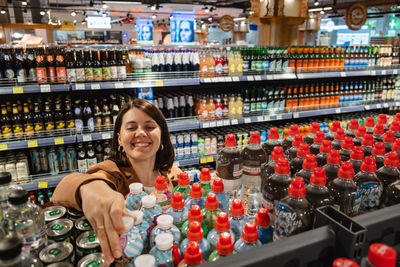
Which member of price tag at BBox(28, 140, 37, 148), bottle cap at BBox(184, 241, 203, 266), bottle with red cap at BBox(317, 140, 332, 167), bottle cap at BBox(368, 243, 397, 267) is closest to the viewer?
bottle cap at BBox(368, 243, 397, 267)

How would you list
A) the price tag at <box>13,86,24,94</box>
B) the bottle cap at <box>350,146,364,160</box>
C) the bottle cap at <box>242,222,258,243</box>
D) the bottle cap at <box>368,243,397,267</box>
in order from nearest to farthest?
the bottle cap at <box>368,243,397,267</box> < the bottle cap at <box>242,222,258,243</box> < the bottle cap at <box>350,146,364,160</box> < the price tag at <box>13,86,24,94</box>

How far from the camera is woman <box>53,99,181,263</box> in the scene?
1060 mm

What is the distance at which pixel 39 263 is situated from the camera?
31.3 inches

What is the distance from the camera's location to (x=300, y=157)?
4.28ft

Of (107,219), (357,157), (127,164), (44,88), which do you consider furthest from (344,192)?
(44,88)

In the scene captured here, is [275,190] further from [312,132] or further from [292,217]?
[312,132]

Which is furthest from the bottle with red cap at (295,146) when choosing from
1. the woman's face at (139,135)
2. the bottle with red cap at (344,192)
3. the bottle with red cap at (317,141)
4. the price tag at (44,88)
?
the price tag at (44,88)

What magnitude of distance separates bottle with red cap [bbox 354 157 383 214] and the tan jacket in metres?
0.95

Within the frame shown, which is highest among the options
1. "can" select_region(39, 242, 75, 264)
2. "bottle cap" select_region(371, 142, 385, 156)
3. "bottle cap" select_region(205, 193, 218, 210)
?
"bottle cap" select_region(371, 142, 385, 156)

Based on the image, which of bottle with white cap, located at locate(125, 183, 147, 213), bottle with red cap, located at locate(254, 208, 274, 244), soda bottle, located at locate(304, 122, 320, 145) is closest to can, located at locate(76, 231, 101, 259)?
bottle with white cap, located at locate(125, 183, 147, 213)

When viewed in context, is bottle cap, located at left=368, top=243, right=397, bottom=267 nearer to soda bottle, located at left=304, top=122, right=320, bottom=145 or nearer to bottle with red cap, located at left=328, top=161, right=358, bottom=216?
bottle with red cap, located at left=328, top=161, right=358, bottom=216

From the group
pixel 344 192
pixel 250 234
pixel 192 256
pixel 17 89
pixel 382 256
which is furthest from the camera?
pixel 17 89

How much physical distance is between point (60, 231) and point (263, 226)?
2.16 ft

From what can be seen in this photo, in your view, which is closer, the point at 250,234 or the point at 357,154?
the point at 250,234
